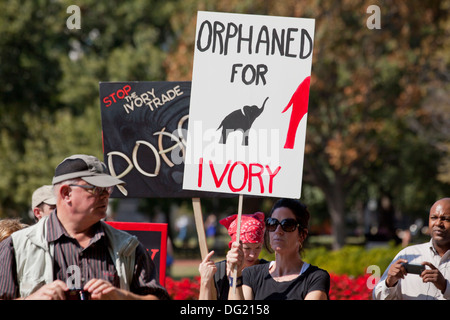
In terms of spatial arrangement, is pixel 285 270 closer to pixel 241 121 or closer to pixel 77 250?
pixel 241 121

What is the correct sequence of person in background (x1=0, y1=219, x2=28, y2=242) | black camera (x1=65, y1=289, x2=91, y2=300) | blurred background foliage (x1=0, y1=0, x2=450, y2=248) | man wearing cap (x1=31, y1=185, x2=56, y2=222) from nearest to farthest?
black camera (x1=65, y1=289, x2=91, y2=300)
person in background (x1=0, y1=219, x2=28, y2=242)
man wearing cap (x1=31, y1=185, x2=56, y2=222)
blurred background foliage (x1=0, y1=0, x2=450, y2=248)

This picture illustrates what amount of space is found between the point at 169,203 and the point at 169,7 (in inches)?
308

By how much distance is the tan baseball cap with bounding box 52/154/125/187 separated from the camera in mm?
3457

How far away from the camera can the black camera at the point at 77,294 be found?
3309mm

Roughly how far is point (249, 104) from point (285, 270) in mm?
1030

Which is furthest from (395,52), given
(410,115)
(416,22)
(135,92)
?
(135,92)

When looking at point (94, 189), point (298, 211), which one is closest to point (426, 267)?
point (298, 211)

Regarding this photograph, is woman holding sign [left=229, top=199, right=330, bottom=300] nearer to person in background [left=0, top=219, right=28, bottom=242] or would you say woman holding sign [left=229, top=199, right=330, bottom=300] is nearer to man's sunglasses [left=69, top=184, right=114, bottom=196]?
man's sunglasses [left=69, top=184, right=114, bottom=196]

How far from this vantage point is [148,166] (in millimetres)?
5793

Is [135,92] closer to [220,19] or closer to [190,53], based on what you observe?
[220,19]

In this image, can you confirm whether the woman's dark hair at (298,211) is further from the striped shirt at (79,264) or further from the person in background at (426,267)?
the striped shirt at (79,264)

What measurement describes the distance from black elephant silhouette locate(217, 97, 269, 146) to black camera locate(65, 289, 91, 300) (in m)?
1.61

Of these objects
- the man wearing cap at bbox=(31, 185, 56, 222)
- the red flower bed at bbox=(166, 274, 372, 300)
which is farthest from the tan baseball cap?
the red flower bed at bbox=(166, 274, 372, 300)
